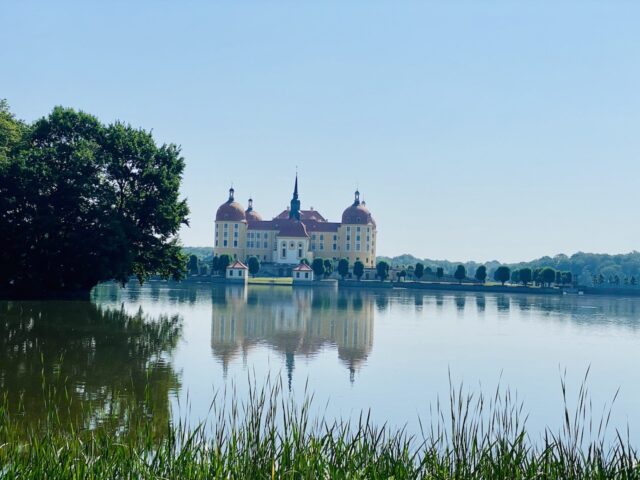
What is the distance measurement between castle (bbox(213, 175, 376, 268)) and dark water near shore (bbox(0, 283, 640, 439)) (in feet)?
267

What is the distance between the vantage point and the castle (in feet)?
371

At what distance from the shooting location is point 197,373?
14.4m

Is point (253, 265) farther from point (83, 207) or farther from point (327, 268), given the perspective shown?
point (83, 207)

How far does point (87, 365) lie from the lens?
1429 cm

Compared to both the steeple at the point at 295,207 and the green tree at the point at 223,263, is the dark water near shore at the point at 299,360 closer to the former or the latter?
the green tree at the point at 223,263

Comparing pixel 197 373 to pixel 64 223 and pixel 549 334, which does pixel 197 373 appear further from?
pixel 64 223

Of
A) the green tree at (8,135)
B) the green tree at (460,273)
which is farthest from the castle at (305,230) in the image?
the green tree at (8,135)

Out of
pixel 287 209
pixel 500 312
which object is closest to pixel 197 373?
pixel 500 312

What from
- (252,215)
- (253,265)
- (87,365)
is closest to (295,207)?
(252,215)

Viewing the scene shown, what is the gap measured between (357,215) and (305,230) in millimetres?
9258

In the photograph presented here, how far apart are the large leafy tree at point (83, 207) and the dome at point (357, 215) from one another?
3136 inches

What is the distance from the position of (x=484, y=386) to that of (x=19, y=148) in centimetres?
2428

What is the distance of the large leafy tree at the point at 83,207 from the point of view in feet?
99.6

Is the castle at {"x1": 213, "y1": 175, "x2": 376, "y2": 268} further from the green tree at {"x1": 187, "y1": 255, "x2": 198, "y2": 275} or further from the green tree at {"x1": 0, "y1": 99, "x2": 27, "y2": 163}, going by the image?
the green tree at {"x1": 0, "y1": 99, "x2": 27, "y2": 163}
